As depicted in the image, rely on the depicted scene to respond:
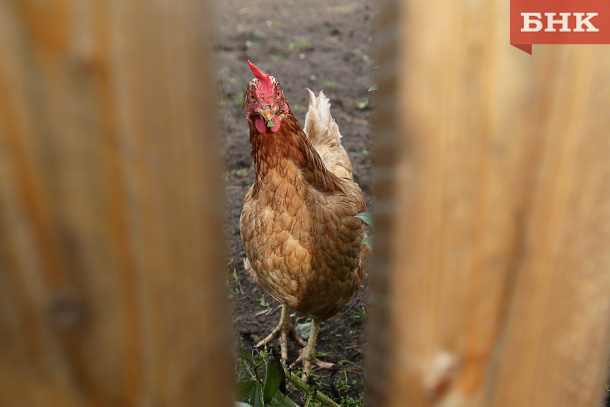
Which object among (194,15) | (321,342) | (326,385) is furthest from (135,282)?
(321,342)

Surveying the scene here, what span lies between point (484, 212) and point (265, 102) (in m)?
1.85

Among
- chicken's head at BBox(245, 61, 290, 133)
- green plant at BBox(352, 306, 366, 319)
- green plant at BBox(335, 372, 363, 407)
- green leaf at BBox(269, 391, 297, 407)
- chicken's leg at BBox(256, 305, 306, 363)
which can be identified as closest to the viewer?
green leaf at BBox(269, 391, 297, 407)

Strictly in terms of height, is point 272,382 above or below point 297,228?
below

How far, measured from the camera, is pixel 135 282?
0.59 metres

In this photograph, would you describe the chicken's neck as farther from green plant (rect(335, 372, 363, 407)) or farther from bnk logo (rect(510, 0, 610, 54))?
bnk logo (rect(510, 0, 610, 54))

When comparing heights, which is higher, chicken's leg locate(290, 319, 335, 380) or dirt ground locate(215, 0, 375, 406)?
dirt ground locate(215, 0, 375, 406)

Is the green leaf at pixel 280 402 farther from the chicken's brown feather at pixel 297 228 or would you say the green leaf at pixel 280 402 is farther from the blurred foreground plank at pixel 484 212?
the blurred foreground plank at pixel 484 212

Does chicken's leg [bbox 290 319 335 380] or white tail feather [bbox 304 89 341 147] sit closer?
chicken's leg [bbox 290 319 335 380]

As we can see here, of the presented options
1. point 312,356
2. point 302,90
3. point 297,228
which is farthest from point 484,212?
point 302,90

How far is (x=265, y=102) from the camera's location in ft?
7.84

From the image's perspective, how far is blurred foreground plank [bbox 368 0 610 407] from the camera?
583 millimetres

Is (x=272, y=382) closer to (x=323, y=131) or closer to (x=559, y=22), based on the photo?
(x=559, y=22)

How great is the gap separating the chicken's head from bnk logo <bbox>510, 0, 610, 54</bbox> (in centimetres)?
183

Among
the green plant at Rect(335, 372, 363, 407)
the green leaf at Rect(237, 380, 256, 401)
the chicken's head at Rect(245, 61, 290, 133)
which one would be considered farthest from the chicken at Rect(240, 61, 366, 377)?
the green leaf at Rect(237, 380, 256, 401)
